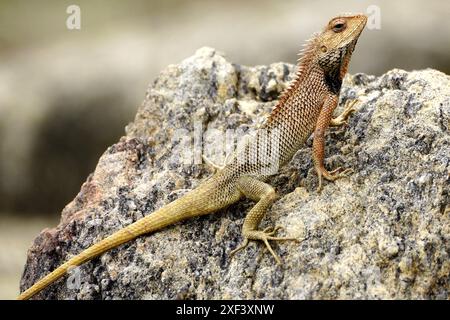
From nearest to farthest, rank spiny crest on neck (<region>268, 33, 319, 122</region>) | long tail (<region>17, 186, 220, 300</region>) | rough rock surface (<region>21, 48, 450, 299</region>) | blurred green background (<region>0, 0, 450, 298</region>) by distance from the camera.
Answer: rough rock surface (<region>21, 48, 450, 299</region>) → long tail (<region>17, 186, 220, 300</region>) → spiny crest on neck (<region>268, 33, 319, 122</region>) → blurred green background (<region>0, 0, 450, 298</region>)

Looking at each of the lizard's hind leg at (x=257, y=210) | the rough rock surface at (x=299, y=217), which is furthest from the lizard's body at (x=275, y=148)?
the rough rock surface at (x=299, y=217)

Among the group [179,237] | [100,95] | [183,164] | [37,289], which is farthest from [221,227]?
[100,95]

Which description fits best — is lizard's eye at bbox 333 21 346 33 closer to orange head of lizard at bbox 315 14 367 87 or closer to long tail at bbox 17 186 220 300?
orange head of lizard at bbox 315 14 367 87

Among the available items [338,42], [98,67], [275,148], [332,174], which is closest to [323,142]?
[332,174]

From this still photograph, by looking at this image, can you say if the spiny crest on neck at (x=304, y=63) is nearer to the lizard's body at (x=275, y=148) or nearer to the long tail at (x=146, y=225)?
the lizard's body at (x=275, y=148)

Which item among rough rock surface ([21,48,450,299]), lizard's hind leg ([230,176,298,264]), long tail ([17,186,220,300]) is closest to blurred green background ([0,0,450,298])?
rough rock surface ([21,48,450,299])

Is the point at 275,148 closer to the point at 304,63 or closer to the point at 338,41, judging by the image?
the point at 304,63

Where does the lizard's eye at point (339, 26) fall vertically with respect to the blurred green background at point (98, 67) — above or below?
above
